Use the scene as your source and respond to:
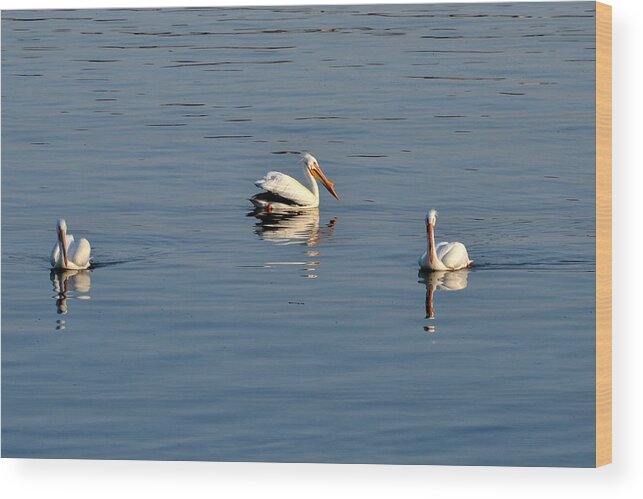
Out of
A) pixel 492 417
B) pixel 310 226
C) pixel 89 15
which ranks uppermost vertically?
pixel 89 15

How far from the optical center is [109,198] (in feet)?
47.9

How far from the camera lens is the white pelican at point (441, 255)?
1462 centimetres

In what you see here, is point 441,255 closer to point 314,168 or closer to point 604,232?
point 314,168

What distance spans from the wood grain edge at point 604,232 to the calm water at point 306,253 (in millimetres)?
60

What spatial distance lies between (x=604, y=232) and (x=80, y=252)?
123 inches

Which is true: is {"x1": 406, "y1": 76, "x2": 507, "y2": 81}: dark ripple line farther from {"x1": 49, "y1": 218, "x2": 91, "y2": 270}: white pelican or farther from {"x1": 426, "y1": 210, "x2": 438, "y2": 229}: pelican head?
{"x1": 49, "y1": 218, "x2": 91, "y2": 270}: white pelican

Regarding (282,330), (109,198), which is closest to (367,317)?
(282,330)

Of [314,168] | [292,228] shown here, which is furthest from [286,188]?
[314,168]

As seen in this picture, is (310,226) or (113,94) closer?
(113,94)

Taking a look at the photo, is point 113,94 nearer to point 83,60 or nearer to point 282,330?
point 83,60

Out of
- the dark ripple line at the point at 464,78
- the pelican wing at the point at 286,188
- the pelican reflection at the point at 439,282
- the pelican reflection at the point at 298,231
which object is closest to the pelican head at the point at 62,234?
the pelican reflection at the point at 298,231

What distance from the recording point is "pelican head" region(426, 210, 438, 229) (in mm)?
14531

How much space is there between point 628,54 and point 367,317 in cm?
215

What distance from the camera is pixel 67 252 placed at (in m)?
14.5
